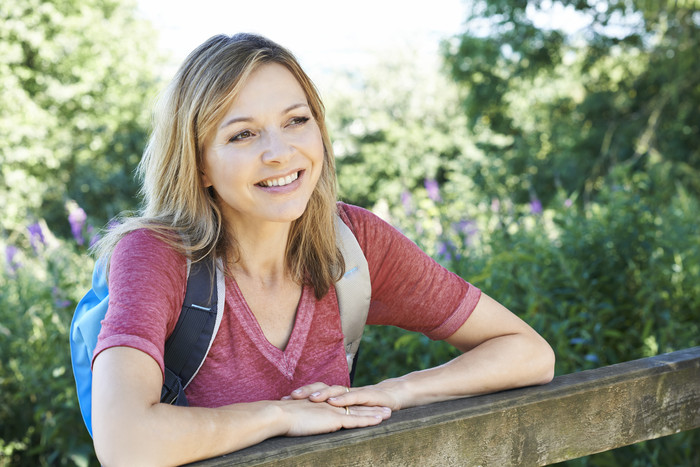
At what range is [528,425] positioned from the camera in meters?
1.30

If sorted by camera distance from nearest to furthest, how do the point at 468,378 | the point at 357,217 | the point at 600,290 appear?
the point at 468,378, the point at 357,217, the point at 600,290

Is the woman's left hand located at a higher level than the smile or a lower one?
lower

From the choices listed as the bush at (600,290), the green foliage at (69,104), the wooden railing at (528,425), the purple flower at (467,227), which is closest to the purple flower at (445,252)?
the bush at (600,290)

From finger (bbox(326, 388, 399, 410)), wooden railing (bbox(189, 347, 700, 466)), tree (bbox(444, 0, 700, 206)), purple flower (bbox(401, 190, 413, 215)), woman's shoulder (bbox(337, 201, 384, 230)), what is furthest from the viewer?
tree (bbox(444, 0, 700, 206))

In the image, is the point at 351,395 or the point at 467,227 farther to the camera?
the point at 467,227

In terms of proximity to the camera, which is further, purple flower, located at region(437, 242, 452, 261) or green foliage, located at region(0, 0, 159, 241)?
green foliage, located at region(0, 0, 159, 241)

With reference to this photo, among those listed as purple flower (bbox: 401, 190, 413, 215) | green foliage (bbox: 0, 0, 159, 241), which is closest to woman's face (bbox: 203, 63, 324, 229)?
purple flower (bbox: 401, 190, 413, 215)

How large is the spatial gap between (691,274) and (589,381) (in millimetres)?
1949

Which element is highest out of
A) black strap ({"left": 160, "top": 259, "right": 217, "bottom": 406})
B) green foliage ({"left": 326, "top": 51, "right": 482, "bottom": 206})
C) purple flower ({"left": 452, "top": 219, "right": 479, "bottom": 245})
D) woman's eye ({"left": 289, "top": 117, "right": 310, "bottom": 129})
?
woman's eye ({"left": 289, "top": 117, "right": 310, "bottom": 129})

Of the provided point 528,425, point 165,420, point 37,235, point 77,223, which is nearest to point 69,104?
point 37,235

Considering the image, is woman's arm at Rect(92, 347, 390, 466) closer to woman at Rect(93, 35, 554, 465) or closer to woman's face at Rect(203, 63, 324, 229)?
woman at Rect(93, 35, 554, 465)

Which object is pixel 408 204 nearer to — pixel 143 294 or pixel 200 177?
pixel 200 177

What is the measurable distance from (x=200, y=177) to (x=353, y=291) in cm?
49

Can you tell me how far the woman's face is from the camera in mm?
1661
